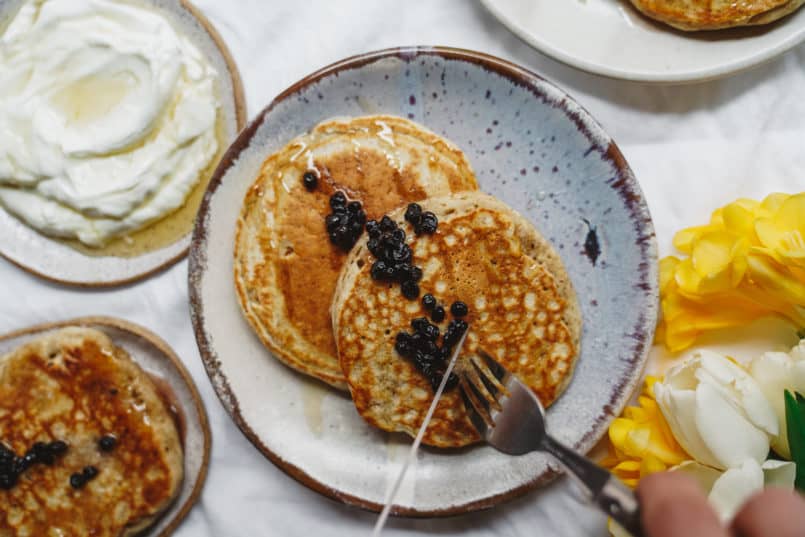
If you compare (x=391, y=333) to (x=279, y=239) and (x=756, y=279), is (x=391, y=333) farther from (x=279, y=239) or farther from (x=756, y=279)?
(x=756, y=279)

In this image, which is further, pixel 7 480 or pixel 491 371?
pixel 7 480

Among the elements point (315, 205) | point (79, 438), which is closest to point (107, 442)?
point (79, 438)

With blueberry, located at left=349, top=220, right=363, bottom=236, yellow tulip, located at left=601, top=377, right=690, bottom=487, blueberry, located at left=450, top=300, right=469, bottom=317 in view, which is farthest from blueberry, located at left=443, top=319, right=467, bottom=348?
yellow tulip, located at left=601, top=377, right=690, bottom=487

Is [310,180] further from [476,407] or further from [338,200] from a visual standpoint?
[476,407]

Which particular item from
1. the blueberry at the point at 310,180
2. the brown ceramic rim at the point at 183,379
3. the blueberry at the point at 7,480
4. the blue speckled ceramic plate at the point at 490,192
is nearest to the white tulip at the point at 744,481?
the blue speckled ceramic plate at the point at 490,192

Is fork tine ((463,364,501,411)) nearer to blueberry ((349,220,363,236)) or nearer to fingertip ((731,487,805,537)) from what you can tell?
blueberry ((349,220,363,236))

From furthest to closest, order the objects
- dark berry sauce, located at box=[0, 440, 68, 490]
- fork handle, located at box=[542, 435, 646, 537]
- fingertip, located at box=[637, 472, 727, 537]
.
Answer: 1. dark berry sauce, located at box=[0, 440, 68, 490]
2. fork handle, located at box=[542, 435, 646, 537]
3. fingertip, located at box=[637, 472, 727, 537]
